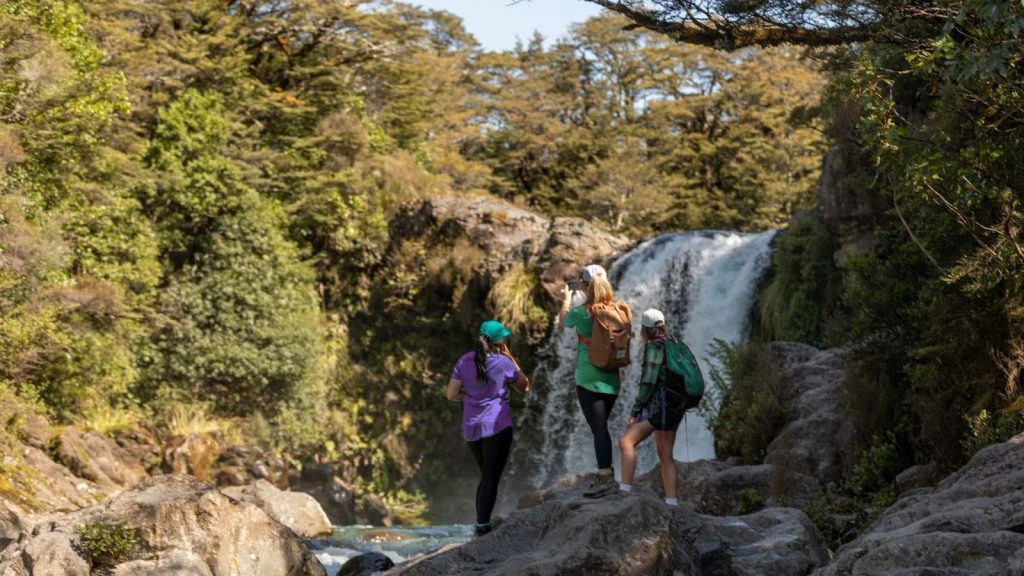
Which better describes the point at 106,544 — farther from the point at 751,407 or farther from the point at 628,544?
the point at 751,407

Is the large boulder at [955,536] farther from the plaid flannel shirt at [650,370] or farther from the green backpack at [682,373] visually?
the plaid flannel shirt at [650,370]

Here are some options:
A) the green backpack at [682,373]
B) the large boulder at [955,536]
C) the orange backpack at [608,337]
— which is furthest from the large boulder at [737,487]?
the large boulder at [955,536]

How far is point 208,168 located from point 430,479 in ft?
25.4

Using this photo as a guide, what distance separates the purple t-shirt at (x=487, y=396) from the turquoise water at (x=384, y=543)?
2360 millimetres

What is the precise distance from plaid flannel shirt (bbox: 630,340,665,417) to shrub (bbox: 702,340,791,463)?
4931mm

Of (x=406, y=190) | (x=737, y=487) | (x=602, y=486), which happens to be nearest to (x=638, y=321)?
(x=406, y=190)

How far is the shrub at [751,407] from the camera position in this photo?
12227mm

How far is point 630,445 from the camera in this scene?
24.9 ft

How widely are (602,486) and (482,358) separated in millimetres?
1333

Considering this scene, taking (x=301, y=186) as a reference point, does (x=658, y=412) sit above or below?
above

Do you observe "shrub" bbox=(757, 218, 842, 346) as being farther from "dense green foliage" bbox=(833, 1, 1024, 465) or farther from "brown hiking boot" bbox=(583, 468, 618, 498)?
"brown hiking boot" bbox=(583, 468, 618, 498)

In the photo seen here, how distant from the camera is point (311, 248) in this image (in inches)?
966

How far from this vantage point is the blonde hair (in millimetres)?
7699

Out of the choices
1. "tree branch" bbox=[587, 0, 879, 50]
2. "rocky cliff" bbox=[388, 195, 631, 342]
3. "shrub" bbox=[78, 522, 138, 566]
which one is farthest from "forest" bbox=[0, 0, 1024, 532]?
"shrub" bbox=[78, 522, 138, 566]
